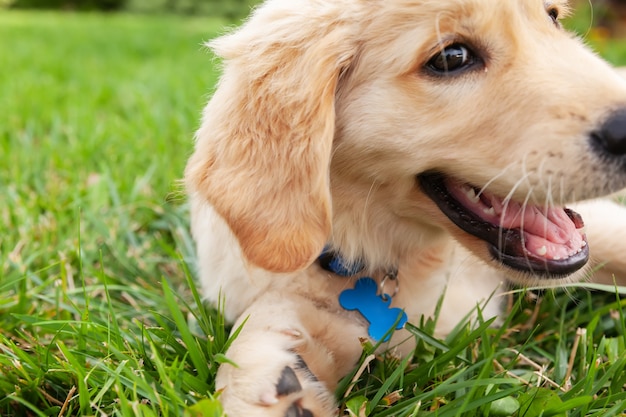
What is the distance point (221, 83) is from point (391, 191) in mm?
614

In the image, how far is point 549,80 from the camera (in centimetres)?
173

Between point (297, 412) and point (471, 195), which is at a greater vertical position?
point (471, 195)

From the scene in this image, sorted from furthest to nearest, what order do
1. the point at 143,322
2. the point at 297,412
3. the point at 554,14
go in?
the point at 143,322
the point at 554,14
the point at 297,412

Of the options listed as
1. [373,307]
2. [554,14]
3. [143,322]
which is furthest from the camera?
[143,322]

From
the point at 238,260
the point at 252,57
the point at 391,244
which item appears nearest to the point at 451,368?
the point at 391,244

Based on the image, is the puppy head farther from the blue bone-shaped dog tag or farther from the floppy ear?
the blue bone-shaped dog tag

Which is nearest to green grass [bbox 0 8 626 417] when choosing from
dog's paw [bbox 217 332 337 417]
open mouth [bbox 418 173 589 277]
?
dog's paw [bbox 217 332 337 417]

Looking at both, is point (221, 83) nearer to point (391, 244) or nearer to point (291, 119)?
→ point (291, 119)

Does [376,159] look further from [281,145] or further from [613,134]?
[613,134]

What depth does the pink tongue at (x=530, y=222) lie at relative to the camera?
1864 mm

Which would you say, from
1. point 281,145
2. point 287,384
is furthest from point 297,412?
point 281,145

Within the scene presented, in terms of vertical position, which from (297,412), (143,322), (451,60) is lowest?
(143,322)

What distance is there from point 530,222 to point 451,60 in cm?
50

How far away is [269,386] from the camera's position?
1.63 metres
